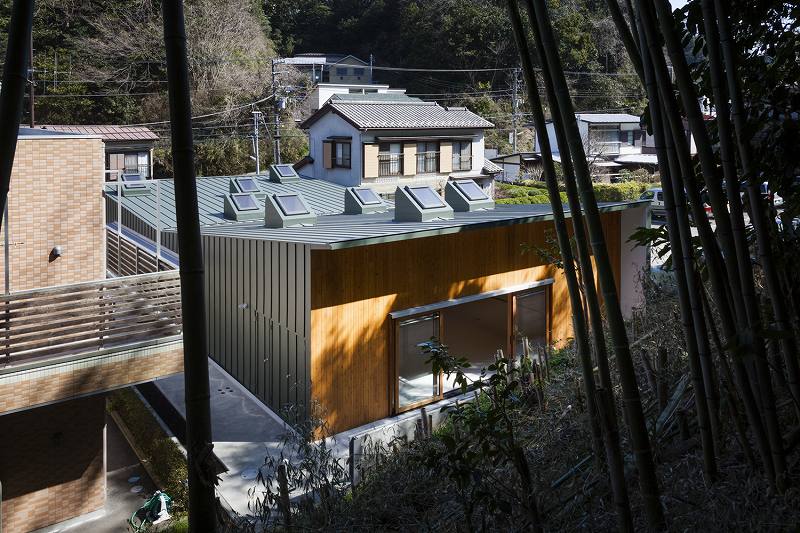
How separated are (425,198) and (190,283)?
7803mm

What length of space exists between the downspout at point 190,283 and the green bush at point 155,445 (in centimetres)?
433

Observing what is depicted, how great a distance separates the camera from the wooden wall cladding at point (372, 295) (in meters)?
7.67

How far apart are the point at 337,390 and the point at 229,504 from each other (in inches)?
81.0

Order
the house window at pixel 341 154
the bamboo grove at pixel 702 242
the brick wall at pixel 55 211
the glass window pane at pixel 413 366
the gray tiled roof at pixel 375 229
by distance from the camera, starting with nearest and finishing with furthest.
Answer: the bamboo grove at pixel 702 242 → the gray tiled roof at pixel 375 229 → the brick wall at pixel 55 211 → the glass window pane at pixel 413 366 → the house window at pixel 341 154

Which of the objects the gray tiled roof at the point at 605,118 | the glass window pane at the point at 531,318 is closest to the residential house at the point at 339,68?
the gray tiled roof at the point at 605,118

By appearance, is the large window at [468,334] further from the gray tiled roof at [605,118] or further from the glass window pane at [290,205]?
the gray tiled roof at [605,118]

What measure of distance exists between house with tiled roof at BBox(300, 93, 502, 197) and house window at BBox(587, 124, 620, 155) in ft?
27.6

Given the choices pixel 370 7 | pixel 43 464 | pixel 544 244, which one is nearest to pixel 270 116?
pixel 370 7

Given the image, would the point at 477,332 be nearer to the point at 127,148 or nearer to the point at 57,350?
the point at 57,350

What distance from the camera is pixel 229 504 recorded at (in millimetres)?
6078

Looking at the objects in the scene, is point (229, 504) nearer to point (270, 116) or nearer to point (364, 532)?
point (364, 532)

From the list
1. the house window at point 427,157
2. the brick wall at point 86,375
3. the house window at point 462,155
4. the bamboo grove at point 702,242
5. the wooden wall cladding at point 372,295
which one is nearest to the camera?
the bamboo grove at point 702,242

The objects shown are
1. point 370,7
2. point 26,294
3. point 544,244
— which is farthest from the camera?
point 370,7

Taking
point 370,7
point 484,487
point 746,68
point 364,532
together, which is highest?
point 370,7
